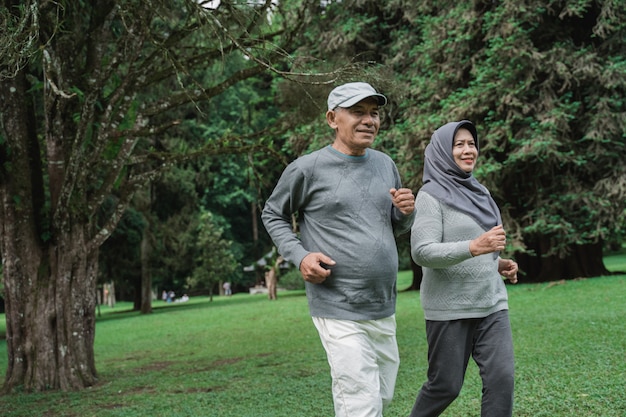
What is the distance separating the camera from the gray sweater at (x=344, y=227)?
3.55m

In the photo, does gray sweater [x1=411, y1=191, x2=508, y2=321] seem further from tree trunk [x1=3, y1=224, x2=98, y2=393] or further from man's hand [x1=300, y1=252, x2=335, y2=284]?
tree trunk [x1=3, y1=224, x2=98, y2=393]

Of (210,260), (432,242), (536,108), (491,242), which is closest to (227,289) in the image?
(210,260)

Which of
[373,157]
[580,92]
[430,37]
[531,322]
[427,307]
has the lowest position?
[531,322]

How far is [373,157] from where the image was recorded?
3.87 metres

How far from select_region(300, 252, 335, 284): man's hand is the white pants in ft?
0.91

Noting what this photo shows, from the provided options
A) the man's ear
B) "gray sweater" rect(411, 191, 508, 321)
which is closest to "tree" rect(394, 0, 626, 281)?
"gray sweater" rect(411, 191, 508, 321)

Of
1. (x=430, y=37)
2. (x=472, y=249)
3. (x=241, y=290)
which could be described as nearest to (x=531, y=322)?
(x=472, y=249)

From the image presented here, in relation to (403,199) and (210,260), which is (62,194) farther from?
(210,260)

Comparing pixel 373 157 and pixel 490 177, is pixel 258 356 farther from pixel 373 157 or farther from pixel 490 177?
pixel 490 177

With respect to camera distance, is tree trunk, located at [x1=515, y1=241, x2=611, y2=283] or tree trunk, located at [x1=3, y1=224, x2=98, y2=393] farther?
tree trunk, located at [x1=515, y1=241, x2=611, y2=283]

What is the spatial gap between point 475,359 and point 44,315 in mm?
6191

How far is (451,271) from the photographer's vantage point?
3.98m

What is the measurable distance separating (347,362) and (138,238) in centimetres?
2127

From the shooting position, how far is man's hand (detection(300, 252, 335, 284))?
3.38 meters
